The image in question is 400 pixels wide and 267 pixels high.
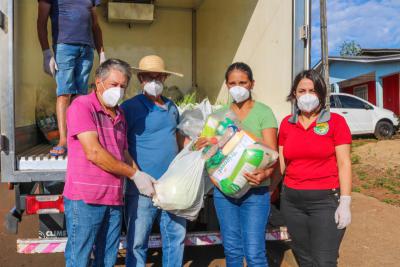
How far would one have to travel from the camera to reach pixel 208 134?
2320 millimetres

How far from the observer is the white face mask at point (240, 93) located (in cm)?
240

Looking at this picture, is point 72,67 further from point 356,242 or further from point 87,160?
point 356,242

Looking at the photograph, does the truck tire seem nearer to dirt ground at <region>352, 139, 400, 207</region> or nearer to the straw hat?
dirt ground at <region>352, 139, 400, 207</region>

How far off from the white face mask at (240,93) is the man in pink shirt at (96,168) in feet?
2.12

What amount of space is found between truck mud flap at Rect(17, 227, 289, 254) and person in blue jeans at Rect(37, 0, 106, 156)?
2.42ft

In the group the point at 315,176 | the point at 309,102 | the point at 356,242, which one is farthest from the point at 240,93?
the point at 356,242

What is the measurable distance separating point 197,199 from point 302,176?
0.62 metres

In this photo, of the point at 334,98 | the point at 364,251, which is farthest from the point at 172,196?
the point at 334,98

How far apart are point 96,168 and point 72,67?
56.9 inches

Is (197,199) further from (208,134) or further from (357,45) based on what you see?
(357,45)

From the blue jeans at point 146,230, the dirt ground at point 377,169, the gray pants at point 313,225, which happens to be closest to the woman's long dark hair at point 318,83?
the gray pants at point 313,225

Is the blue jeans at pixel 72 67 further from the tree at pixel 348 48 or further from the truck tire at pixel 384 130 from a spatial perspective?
the tree at pixel 348 48

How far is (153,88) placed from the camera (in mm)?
2467

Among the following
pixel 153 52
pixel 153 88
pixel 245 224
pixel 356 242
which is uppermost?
pixel 153 52
